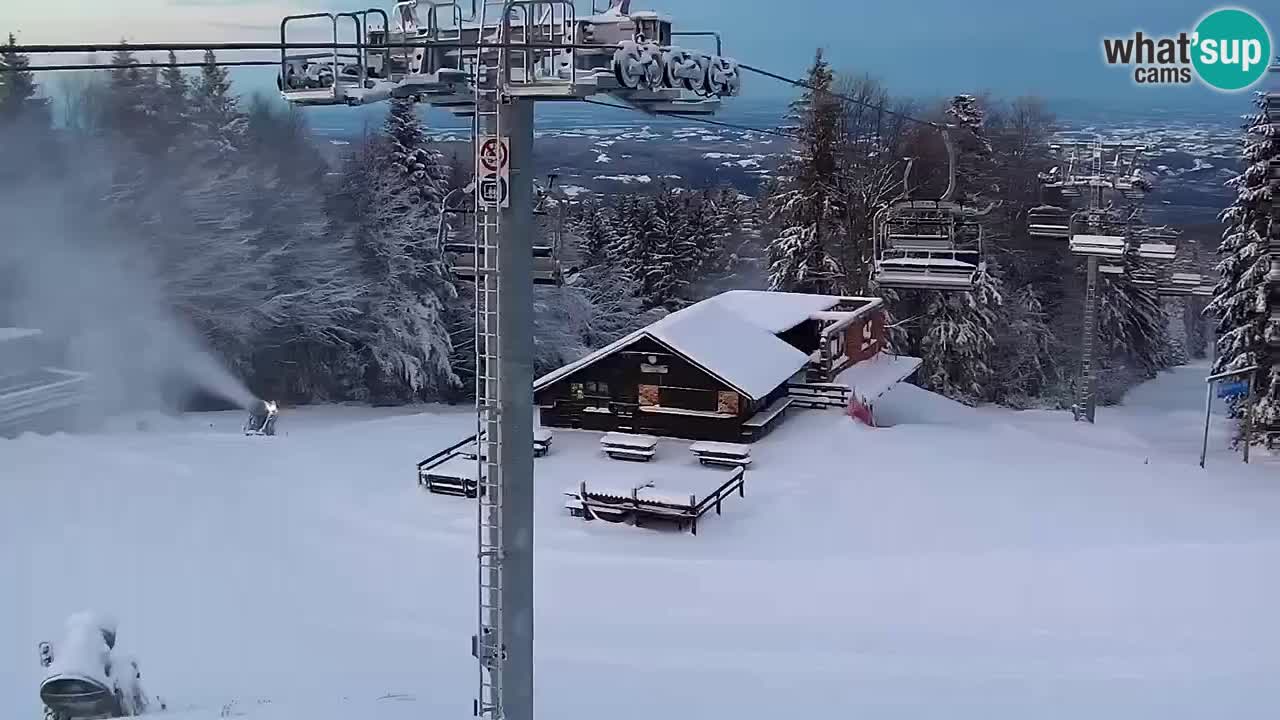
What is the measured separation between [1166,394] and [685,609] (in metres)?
41.1

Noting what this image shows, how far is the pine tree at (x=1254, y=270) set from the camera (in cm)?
3088

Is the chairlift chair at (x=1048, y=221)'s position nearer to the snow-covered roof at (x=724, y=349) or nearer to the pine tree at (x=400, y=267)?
the snow-covered roof at (x=724, y=349)

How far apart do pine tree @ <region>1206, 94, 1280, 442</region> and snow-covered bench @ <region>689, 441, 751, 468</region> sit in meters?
15.0

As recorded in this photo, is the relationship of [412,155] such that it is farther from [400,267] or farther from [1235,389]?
[1235,389]

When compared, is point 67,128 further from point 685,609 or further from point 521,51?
point 521,51

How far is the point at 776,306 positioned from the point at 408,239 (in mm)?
13425

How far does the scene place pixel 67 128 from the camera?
3731 cm

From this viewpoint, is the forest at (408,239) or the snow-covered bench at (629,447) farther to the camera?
the forest at (408,239)

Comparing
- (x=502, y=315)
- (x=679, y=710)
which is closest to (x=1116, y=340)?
(x=679, y=710)

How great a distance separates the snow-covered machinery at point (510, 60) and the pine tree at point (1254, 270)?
1016 inches

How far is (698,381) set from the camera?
27297 millimetres

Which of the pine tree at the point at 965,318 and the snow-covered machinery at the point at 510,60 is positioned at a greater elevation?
the snow-covered machinery at the point at 510,60

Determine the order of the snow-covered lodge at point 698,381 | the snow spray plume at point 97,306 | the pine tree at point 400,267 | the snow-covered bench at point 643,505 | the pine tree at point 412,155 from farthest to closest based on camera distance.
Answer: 1. the pine tree at point 412,155
2. the pine tree at point 400,267
3. the snow spray plume at point 97,306
4. the snow-covered lodge at point 698,381
5. the snow-covered bench at point 643,505

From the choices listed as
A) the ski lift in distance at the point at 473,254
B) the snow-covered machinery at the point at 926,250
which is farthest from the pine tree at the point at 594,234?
the ski lift in distance at the point at 473,254
